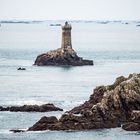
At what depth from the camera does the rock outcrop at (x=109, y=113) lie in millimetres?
74625

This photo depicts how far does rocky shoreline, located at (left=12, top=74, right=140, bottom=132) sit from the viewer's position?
245 feet

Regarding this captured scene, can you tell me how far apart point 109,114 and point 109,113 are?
5.9 inches

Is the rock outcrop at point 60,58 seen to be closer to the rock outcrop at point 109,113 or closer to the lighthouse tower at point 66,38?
the lighthouse tower at point 66,38

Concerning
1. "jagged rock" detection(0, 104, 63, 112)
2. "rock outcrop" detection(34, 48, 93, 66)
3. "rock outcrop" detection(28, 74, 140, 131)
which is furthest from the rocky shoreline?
"rock outcrop" detection(34, 48, 93, 66)

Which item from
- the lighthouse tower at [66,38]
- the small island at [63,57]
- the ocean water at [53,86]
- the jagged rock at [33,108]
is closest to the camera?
the ocean water at [53,86]

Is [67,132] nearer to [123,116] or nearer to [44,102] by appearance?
[123,116]

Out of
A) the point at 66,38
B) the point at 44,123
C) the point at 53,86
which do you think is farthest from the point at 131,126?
the point at 66,38

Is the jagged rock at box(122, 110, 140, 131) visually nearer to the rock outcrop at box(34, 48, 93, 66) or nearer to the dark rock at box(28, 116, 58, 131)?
the dark rock at box(28, 116, 58, 131)

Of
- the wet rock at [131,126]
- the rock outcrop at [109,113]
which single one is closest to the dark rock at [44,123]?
the rock outcrop at [109,113]

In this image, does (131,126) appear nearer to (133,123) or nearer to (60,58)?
(133,123)

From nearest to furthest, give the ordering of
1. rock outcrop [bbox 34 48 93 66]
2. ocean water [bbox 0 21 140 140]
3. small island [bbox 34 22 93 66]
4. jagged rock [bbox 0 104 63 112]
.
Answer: ocean water [bbox 0 21 140 140], jagged rock [bbox 0 104 63 112], rock outcrop [bbox 34 48 93 66], small island [bbox 34 22 93 66]

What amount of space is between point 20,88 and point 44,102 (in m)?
14.9

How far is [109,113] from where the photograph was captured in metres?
76.4

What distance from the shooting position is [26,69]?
450ft
